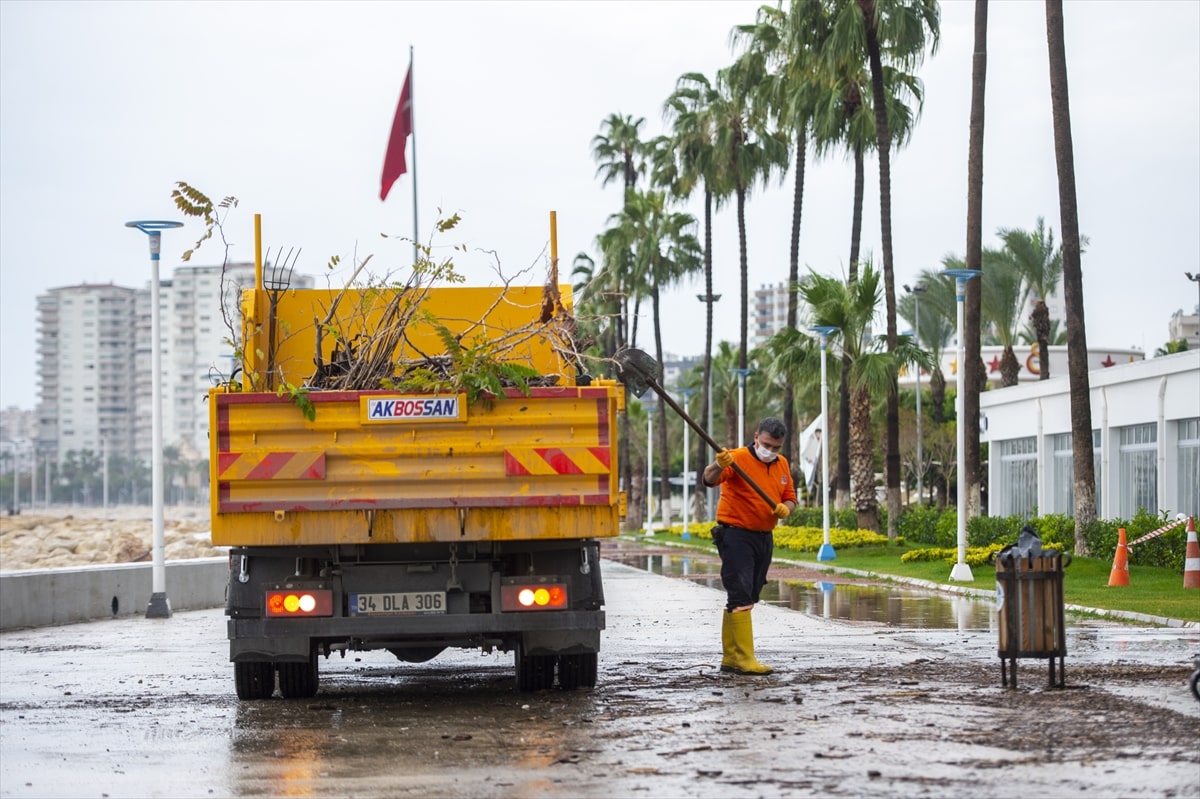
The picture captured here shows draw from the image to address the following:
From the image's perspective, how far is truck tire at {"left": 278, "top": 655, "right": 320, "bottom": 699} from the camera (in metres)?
11.3

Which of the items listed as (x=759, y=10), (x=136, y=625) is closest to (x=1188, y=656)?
(x=136, y=625)

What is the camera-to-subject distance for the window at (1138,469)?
3525 centimetres

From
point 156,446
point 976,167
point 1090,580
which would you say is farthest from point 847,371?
point 156,446

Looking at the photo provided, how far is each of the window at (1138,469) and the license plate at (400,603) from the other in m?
26.8

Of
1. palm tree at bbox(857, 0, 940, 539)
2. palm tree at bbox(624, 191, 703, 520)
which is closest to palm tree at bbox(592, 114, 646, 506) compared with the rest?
palm tree at bbox(624, 191, 703, 520)

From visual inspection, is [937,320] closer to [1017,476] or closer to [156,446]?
[1017,476]

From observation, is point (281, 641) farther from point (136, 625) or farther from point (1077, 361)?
point (1077, 361)

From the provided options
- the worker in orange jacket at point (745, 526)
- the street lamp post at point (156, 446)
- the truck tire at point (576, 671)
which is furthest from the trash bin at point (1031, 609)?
the street lamp post at point (156, 446)

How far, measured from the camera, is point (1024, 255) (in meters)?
58.5

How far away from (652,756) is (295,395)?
3325 mm

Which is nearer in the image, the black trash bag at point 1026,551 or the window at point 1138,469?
the black trash bag at point 1026,551

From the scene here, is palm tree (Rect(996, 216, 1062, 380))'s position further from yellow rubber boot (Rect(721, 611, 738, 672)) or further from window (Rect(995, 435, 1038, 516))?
yellow rubber boot (Rect(721, 611, 738, 672))

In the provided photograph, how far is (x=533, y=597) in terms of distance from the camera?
10.6m

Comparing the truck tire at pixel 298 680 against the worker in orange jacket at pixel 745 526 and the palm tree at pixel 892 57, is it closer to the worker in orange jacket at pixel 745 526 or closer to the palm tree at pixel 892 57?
the worker in orange jacket at pixel 745 526
